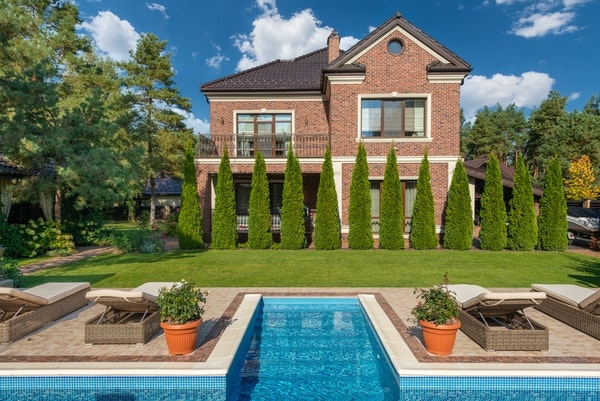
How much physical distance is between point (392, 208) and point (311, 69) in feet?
31.5

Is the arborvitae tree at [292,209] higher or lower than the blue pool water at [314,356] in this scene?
higher

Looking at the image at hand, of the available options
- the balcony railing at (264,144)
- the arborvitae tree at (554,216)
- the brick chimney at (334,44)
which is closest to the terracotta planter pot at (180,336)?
the balcony railing at (264,144)

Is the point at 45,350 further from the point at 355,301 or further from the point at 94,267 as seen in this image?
the point at 94,267

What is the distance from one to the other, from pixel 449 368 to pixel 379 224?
433 inches

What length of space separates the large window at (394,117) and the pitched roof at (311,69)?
1.59m

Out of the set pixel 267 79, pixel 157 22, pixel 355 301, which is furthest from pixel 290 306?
pixel 157 22

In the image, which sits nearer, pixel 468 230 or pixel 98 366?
pixel 98 366

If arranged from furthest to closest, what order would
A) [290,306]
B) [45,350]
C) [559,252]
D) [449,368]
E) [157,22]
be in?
[157,22], [559,252], [290,306], [45,350], [449,368]

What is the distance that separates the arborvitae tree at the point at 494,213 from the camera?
47.8ft

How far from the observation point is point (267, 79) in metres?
18.3

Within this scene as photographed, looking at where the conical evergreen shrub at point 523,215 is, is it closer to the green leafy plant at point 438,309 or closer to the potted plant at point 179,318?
the green leafy plant at point 438,309

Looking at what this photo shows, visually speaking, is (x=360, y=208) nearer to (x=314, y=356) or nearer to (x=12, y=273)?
(x=314, y=356)

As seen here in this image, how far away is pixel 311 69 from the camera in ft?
63.7

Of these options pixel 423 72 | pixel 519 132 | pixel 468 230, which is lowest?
pixel 468 230
